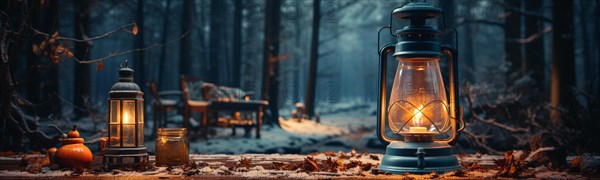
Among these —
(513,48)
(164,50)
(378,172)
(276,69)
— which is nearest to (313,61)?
(276,69)

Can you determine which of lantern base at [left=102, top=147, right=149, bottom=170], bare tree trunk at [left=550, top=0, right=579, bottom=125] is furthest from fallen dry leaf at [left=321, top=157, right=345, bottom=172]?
bare tree trunk at [left=550, top=0, right=579, bottom=125]

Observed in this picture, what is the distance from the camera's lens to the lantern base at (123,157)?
4.32 m

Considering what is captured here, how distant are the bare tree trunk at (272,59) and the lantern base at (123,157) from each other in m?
11.6

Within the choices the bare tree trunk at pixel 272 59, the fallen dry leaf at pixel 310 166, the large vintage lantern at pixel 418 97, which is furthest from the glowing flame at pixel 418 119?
the bare tree trunk at pixel 272 59

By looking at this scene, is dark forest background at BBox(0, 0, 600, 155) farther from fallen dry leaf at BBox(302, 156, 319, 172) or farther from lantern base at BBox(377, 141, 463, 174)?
lantern base at BBox(377, 141, 463, 174)

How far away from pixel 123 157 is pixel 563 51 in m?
8.04

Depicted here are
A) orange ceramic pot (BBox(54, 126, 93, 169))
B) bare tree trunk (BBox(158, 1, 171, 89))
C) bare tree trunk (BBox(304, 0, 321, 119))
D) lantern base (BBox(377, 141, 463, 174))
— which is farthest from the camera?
bare tree trunk (BBox(158, 1, 171, 89))

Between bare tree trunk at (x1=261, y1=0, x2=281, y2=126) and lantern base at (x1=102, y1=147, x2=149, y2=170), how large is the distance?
1164cm

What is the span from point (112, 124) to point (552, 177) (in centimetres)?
292

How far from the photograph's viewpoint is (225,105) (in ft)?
38.5

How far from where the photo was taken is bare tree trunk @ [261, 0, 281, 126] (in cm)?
1620

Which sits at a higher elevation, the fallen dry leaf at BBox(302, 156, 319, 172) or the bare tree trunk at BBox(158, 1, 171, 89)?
the bare tree trunk at BBox(158, 1, 171, 89)

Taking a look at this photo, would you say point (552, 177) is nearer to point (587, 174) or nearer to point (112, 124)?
point (587, 174)

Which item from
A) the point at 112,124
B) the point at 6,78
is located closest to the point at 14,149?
the point at 6,78
